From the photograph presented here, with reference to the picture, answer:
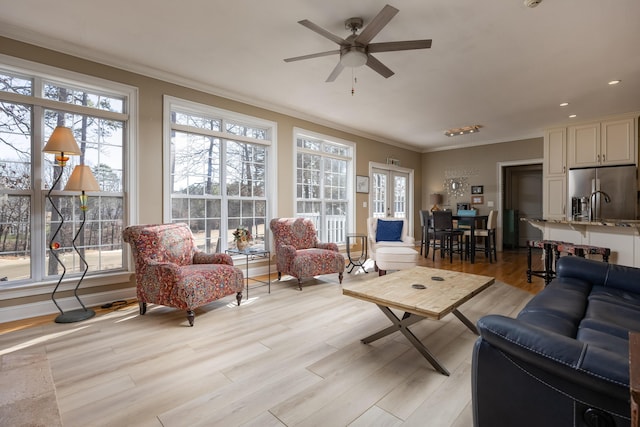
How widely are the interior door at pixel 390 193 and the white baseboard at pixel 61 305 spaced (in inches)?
191

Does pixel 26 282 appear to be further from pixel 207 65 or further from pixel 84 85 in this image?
pixel 207 65

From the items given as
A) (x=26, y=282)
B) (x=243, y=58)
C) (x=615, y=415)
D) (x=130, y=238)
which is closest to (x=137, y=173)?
(x=130, y=238)

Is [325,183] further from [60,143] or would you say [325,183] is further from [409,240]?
[60,143]

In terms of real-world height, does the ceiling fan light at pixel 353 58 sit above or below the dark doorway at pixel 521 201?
above

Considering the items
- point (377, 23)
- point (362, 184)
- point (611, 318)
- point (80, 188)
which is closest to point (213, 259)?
point (80, 188)

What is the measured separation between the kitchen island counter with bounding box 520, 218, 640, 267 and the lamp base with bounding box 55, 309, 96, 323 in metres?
5.27

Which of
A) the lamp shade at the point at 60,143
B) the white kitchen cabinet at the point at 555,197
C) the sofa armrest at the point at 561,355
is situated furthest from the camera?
the white kitchen cabinet at the point at 555,197

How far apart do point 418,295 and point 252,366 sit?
4.07 feet

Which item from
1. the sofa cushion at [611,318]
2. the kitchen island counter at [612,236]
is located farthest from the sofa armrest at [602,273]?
the kitchen island counter at [612,236]

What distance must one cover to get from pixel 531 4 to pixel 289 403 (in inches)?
128

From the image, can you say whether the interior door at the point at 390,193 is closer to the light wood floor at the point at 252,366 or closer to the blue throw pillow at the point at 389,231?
the blue throw pillow at the point at 389,231

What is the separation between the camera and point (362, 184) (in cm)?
632

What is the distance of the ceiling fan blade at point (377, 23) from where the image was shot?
6.33ft

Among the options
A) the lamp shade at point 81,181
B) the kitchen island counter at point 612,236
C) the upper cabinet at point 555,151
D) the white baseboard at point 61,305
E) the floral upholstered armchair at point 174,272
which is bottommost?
the white baseboard at point 61,305
